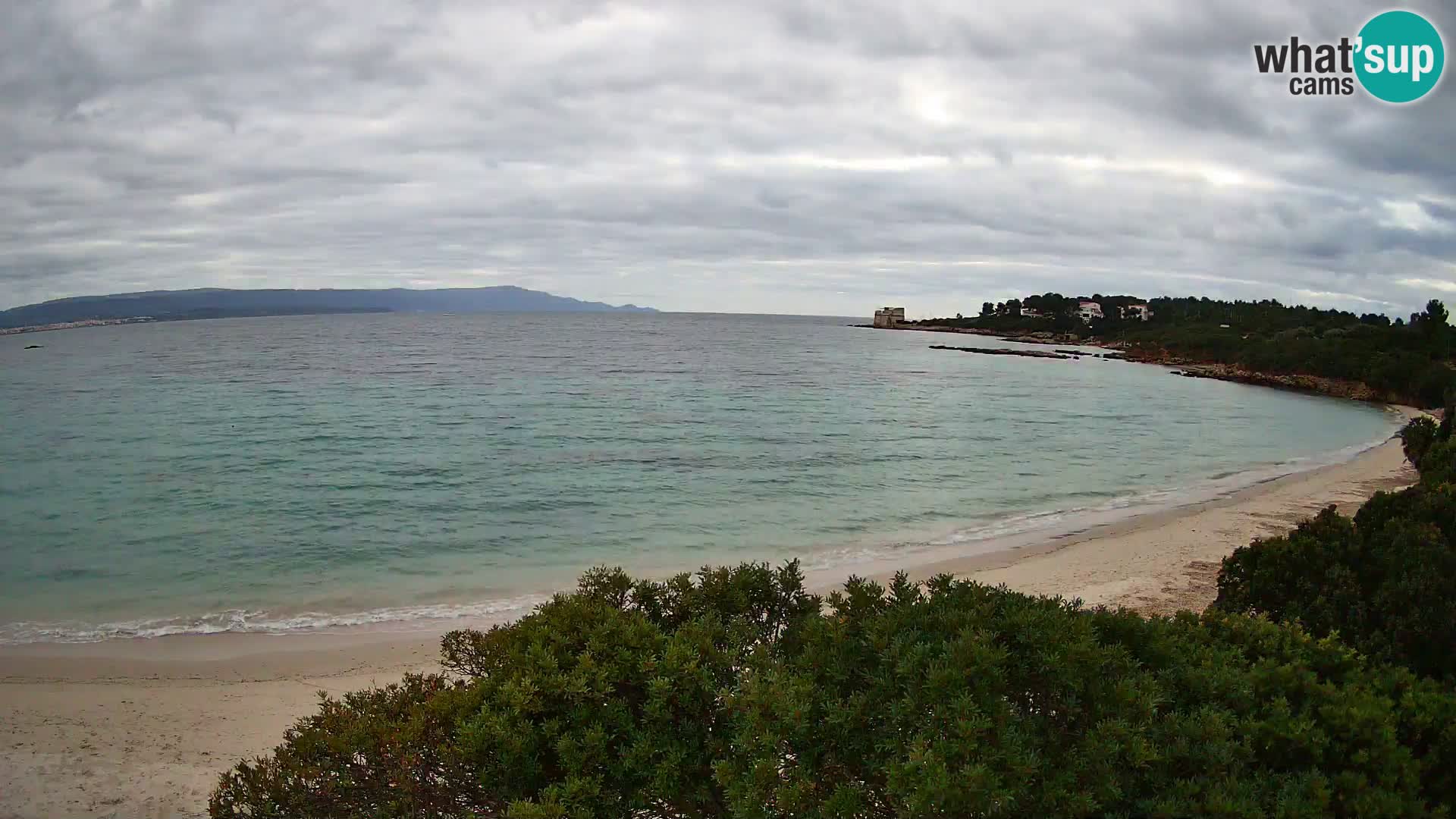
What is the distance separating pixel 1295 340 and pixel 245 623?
77.5 meters

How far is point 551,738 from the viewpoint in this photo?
13.3 feet

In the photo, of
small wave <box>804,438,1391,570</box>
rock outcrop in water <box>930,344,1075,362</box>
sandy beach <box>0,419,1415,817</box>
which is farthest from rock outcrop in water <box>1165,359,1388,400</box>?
sandy beach <box>0,419,1415,817</box>

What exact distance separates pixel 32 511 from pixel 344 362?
50587 millimetres

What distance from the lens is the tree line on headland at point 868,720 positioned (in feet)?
11.3

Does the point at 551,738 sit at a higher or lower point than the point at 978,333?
lower

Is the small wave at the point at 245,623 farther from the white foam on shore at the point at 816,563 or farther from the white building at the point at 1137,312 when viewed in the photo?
the white building at the point at 1137,312

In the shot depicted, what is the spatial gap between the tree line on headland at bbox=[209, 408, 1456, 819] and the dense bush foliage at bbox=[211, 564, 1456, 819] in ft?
0.04

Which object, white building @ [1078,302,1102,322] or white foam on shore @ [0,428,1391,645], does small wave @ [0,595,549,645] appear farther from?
white building @ [1078,302,1102,322]

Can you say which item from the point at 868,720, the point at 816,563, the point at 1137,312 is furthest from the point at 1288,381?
the point at 1137,312

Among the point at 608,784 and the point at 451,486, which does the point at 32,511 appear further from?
the point at 608,784

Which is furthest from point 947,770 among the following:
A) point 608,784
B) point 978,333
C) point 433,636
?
point 978,333

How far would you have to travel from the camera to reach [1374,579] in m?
6.69

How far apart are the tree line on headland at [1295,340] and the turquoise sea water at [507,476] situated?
5254 millimetres

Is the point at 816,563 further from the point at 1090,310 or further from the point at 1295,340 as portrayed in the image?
the point at 1090,310
